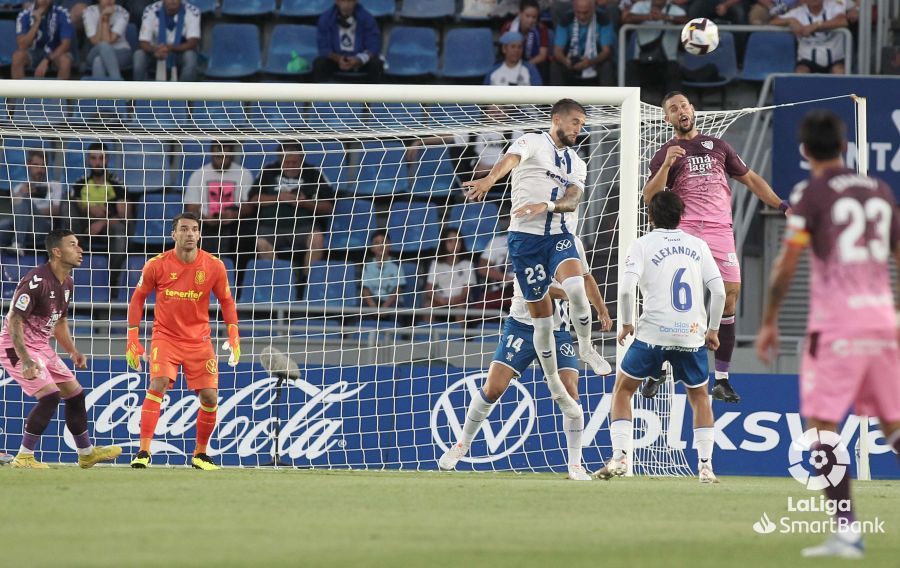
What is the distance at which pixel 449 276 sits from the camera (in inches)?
614

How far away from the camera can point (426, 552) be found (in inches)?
238

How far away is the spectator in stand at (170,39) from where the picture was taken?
17922 millimetres

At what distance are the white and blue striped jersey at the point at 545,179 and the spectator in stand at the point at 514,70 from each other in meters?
6.41

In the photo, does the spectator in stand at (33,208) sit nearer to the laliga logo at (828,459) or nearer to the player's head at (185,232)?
the player's head at (185,232)

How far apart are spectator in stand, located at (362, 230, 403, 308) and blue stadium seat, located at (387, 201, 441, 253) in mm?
140

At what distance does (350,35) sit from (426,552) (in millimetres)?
12722

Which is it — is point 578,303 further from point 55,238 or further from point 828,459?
Result: point 55,238

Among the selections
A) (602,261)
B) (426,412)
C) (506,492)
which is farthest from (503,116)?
(506,492)

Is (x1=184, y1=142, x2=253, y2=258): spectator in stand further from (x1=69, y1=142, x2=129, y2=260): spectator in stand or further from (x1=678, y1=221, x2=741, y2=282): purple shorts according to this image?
(x1=678, y1=221, x2=741, y2=282): purple shorts

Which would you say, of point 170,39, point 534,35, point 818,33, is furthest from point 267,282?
point 818,33

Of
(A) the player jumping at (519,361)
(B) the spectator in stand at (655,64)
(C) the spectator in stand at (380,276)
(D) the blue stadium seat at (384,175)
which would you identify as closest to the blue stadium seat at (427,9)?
(B) the spectator in stand at (655,64)

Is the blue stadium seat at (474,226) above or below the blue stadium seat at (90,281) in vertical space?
above

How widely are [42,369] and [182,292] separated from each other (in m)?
1.37

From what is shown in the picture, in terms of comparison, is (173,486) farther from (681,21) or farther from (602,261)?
(681,21)
